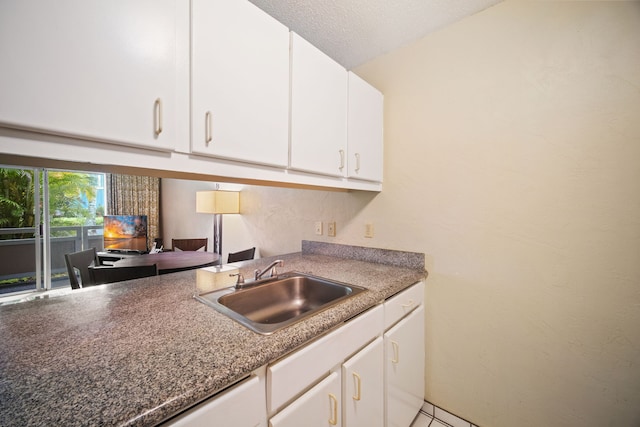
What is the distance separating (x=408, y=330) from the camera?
1.45 metres

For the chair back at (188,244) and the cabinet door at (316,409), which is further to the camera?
the chair back at (188,244)

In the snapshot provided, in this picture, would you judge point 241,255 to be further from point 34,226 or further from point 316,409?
point 34,226

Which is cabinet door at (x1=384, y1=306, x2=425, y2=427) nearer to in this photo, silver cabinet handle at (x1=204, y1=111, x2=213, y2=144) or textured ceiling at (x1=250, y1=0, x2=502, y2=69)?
silver cabinet handle at (x1=204, y1=111, x2=213, y2=144)

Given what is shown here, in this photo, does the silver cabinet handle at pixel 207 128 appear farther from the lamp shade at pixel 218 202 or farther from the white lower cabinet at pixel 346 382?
the lamp shade at pixel 218 202

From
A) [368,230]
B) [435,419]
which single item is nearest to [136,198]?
[368,230]

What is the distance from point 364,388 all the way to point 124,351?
896mm

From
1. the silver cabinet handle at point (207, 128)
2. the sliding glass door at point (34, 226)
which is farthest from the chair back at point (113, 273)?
the sliding glass door at point (34, 226)

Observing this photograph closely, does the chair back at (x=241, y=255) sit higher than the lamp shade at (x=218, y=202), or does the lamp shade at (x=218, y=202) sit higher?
the lamp shade at (x=218, y=202)

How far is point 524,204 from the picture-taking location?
135cm

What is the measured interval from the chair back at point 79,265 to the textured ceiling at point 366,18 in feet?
7.43

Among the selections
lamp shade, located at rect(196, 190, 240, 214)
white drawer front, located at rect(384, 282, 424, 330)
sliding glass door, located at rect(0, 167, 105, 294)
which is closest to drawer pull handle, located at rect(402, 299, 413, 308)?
white drawer front, located at rect(384, 282, 424, 330)

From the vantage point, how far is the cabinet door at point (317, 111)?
4.03 feet

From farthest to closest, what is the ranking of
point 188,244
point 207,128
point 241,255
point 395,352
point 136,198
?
1. point 136,198
2. point 188,244
3. point 241,255
4. point 395,352
5. point 207,128

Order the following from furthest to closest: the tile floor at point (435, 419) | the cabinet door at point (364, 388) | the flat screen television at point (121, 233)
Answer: the flat screen television at point (121, 233) < the tile floor at point (435, 419) < the cabinet door at point (364, 388)
